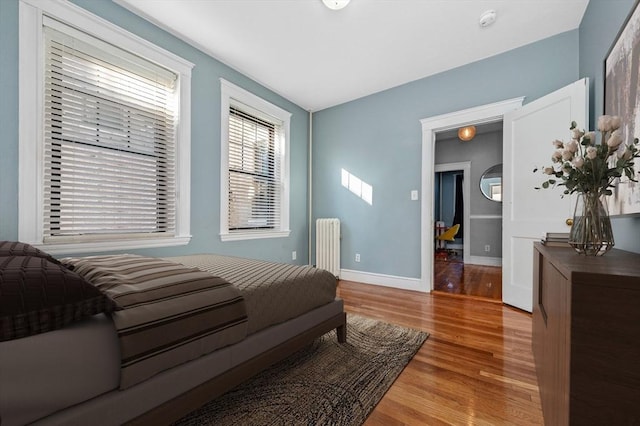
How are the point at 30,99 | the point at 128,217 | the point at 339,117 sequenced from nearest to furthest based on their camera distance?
the point at 30,99, the point at 128,217, the point at 339,117

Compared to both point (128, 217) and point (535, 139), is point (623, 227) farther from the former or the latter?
point (128, 217)

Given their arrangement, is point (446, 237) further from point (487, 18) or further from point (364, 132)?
point (487, 18)

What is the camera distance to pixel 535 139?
8.52 ft

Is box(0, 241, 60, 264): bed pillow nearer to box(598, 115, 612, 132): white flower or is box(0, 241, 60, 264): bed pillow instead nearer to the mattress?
the mattress

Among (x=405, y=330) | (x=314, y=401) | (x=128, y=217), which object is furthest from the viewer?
(x=128, y=217)

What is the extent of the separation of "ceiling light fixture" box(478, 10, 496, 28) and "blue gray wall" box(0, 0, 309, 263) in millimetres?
2528

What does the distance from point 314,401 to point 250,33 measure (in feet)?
10.0

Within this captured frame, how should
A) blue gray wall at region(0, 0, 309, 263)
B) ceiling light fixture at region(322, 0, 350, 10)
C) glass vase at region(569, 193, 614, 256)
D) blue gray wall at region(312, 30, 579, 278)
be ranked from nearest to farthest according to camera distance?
glass vase at region(569, 193, 614, 256)
blue gray wall at region(0, 0, 309, 263)
ceiling light fixture at region(322, 0, 350, 10)
blue gray wall at region(312, 30, 579, 278)

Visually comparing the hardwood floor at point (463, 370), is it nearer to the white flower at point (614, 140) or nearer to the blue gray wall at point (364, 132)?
the blue gray wall at point (364, 132)

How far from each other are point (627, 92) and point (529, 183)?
1.45 meters

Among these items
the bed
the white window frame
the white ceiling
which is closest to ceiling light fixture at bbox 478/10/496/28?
the white ceiling

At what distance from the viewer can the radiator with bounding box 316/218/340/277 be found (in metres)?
4.00

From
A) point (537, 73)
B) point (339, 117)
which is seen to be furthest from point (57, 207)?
point (537, 73)

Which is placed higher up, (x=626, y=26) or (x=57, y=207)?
(x=626, y=26)
